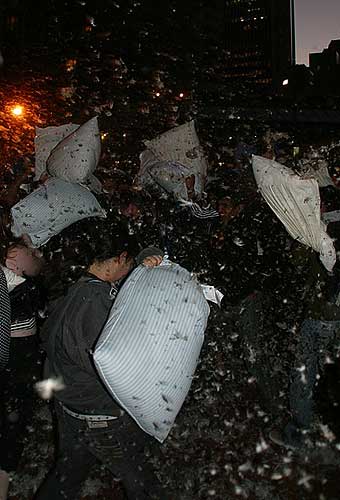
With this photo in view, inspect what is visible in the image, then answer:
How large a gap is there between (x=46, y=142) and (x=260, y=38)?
6705cm

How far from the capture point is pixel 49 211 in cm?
352

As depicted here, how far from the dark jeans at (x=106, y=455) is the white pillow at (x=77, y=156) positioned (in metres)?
2.22

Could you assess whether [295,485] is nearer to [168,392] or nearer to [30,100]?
[168,392]

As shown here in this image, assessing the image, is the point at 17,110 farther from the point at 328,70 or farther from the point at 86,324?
the point at 328,70

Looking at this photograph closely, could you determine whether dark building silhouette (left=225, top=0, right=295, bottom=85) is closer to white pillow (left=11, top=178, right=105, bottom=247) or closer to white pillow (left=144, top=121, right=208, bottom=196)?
white pillow (left=144, top=121, right=208, bottom=196)

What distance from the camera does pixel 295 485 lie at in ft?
10.9

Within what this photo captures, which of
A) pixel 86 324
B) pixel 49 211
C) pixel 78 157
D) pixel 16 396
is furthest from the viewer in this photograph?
pixel 78 157

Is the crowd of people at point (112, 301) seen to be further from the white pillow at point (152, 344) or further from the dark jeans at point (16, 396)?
the white pillow at point (152, 344)

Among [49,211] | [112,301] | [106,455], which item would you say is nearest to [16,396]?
[106,455]

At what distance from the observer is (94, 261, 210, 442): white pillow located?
6.70 ft

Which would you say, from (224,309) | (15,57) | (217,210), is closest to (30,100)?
(15,57)

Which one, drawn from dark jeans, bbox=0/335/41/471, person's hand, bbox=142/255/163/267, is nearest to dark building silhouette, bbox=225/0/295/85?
dark jeans, bbox=0/335/41/471

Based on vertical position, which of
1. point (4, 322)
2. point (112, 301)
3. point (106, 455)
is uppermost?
point (112, 301)

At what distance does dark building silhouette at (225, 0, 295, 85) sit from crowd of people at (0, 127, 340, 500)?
2944cm
